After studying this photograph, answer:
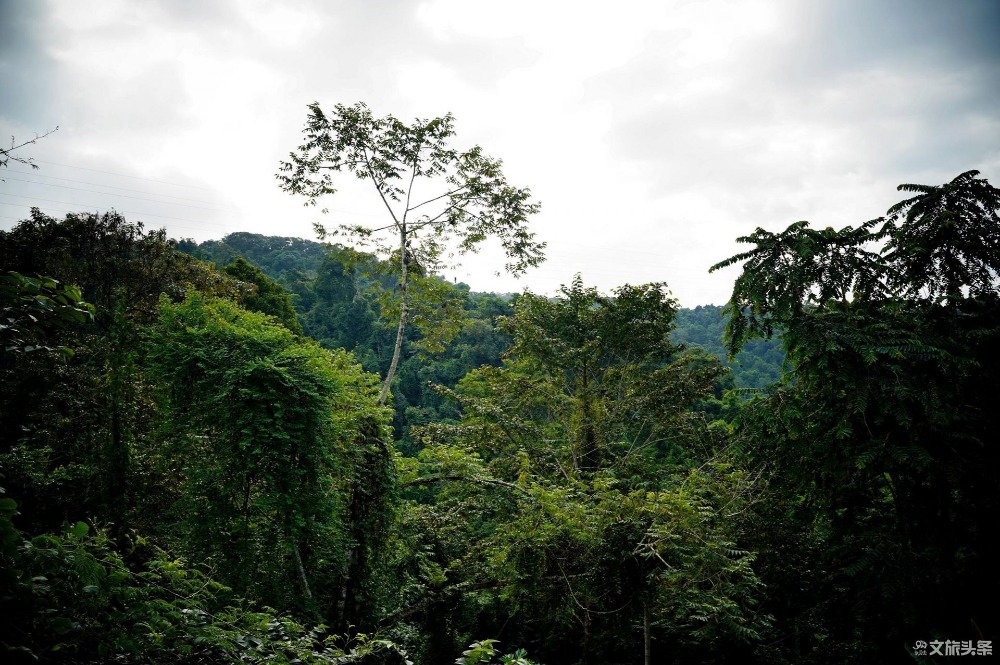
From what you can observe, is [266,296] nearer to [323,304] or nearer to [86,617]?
[323,304]

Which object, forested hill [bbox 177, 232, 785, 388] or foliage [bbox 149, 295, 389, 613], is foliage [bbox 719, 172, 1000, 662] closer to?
foliage [bbox 149, 295, 389, 613]

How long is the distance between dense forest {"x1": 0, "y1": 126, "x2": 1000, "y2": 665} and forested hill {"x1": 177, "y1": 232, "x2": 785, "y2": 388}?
11834 millimetres

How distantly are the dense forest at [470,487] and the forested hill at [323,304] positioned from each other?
11834 mm

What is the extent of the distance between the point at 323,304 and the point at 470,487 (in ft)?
107

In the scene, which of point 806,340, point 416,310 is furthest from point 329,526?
point 806,340

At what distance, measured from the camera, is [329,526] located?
6848mm

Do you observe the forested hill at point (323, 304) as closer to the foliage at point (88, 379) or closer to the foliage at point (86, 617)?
the foliage at point (88, 379)

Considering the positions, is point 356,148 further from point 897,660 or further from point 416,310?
point 897,660

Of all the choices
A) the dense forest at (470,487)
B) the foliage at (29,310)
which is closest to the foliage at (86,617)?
the dense forest at (470,487)

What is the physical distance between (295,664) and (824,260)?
5.14m

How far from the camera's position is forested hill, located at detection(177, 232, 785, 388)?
3706 centimetres

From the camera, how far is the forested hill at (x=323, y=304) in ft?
122

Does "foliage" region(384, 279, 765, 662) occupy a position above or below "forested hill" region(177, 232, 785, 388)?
below

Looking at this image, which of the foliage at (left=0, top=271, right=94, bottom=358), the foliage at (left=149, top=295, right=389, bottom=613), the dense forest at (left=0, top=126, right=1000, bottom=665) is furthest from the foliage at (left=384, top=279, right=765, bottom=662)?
the foliage at (left=0, top=271, right=94, bottom=358)
